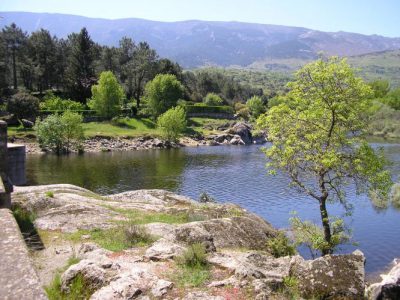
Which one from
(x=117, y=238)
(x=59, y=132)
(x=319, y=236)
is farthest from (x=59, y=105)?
(x=117, y=238)

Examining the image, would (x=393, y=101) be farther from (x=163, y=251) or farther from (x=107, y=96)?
(x=163, y=251)

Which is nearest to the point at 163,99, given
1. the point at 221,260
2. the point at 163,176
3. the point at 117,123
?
the point at 117,123

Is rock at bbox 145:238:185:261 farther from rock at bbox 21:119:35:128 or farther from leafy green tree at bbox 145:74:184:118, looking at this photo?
leafy green tree at bbox 145:74:184:118

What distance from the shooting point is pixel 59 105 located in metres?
111

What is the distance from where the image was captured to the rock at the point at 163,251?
554 inches

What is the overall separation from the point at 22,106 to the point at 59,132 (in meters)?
14.2

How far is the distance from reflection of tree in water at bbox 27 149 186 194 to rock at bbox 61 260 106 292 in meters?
43.9

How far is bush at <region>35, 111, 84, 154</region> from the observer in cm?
8744

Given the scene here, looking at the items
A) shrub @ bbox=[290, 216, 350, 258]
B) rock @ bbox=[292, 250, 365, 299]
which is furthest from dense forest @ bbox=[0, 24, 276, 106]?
rock @ bbox=[292, 250, 365, 299]

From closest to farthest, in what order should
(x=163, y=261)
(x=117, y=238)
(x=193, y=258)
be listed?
(x=193, y=258), (x=163, y=261), (x=117, y=238)

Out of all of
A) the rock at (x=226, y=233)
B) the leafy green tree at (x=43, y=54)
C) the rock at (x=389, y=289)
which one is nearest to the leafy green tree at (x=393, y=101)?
the leafy green tree at (x=43, y=54)

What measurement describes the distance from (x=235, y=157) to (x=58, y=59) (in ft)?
237

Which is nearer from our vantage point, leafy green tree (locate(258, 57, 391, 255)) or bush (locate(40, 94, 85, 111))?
leafy green tree (locate(258, 57, 391, 255))

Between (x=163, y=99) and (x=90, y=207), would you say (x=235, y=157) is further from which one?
(x=90, y=207)
